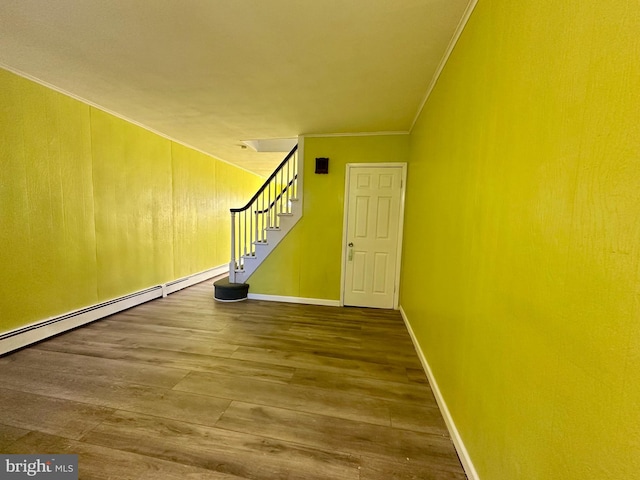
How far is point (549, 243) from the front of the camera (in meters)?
0.79

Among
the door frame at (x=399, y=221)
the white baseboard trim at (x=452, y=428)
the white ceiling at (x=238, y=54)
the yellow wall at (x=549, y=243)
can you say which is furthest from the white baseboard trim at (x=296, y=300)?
the white ceiling at (x=238, y=54)

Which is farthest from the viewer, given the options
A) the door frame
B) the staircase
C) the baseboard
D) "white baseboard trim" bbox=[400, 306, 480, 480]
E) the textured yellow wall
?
the baseboard

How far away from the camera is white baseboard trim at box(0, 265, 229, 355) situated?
7.62 ft

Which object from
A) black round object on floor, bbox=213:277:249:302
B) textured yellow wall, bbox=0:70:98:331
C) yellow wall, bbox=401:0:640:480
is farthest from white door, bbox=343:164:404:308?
textured yellow wall, bbox=0:70:98:331

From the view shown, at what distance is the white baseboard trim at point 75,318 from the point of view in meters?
2.32

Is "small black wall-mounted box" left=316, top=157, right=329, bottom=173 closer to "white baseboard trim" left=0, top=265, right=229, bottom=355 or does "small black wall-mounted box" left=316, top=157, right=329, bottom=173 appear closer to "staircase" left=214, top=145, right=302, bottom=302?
"staircase" left=214, top=145, right=302, bottom=302

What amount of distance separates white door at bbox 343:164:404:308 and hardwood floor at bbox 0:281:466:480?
92cm

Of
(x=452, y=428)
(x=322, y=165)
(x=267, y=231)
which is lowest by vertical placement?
(x=452, y=428)

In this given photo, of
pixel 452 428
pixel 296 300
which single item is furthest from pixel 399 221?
pixel 452 428

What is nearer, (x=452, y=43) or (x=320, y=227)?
(x=452, y=43)

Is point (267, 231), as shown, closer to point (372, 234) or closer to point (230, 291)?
point (230, 291)

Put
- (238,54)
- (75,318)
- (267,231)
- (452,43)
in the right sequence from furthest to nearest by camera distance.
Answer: (267,231), (75,318), (238,54), (452,43)

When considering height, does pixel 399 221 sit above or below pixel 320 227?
above

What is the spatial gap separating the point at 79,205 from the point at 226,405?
2.80 m
